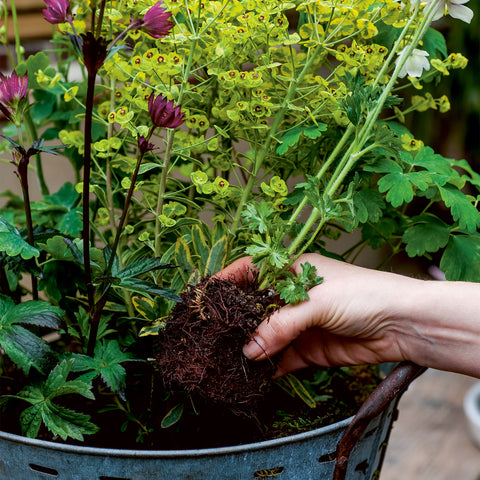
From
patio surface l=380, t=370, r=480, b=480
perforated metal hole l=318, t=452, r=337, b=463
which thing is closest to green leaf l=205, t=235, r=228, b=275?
perforated metal hole l=318, t=452, r=337, b=463

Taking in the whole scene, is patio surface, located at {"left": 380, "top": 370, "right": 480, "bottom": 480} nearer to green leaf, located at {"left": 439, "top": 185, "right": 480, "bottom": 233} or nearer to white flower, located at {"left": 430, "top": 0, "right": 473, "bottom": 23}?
green leaf, located at {"left": 439, "top": 185, "right": 480, "bottom": 233}

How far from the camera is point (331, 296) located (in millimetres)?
773

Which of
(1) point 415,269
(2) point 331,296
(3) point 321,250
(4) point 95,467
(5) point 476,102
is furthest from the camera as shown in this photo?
(1) point 415,269

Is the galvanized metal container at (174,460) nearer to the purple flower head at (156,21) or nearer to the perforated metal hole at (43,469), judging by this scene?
the perforated metal hole at (43,469)

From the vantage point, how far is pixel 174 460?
25.9 inches

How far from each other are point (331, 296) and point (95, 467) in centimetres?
37

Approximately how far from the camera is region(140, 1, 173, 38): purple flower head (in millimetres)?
621

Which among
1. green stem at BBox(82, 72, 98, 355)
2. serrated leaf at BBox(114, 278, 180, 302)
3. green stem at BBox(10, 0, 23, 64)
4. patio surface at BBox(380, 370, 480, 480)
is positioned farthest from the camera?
patio surface at BBox(380, 370, 480, 480)

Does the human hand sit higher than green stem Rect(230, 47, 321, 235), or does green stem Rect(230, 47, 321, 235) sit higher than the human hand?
green stem Rect(230, 47, 321, 235)

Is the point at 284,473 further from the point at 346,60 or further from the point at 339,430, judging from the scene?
the point at 346,60

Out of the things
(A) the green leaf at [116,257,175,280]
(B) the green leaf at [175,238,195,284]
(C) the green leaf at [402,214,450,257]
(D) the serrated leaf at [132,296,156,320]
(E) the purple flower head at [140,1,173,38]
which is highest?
(E) the purple flower head at [140,1,173,38]

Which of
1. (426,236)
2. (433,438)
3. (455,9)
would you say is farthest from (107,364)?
(433,438)

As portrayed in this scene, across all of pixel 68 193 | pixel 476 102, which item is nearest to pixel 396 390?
pixel 68 193

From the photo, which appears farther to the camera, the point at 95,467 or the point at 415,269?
the point at 415,269
